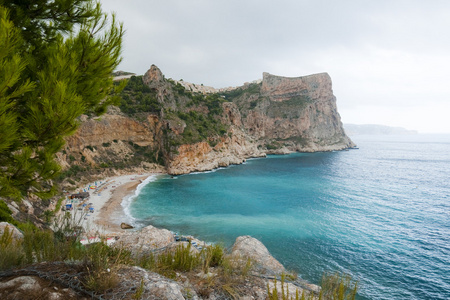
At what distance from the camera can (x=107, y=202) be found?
29000 millimetres

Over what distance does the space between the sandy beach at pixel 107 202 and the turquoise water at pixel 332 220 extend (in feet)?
6.83

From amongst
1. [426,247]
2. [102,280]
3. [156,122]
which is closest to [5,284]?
[102,280]

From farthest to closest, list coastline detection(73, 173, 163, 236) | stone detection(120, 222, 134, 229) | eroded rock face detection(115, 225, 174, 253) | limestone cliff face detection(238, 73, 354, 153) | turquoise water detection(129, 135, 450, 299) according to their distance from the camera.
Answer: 1. limestone cliff face detection(238, 73, 354, 153)
2. stone detection(120, 222, 134, 229)
3. coastline detection(73, 173, 163, 236)
4. turquoise water detection(129, 135, 450, 299)
5. eroded rock face detection(115, 225, 174, 253)

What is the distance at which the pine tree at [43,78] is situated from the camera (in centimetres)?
293

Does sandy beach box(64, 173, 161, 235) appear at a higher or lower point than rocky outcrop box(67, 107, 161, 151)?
lower

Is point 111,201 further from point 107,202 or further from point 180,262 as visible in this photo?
point 180,262

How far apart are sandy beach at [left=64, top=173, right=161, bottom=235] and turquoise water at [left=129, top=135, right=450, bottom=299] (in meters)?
2.08

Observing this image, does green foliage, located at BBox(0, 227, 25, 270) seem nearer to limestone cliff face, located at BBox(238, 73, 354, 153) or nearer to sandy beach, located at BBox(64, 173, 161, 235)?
sandy beach, located at BBox(64, 173, 161, 235)

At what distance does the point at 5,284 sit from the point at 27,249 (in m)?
1.43

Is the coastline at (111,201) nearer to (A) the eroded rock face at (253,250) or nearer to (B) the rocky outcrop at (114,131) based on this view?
(B) the rocky outcrop at (114,131)

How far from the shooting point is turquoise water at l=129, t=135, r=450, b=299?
1551 centimetres

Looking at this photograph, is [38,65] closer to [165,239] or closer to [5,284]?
[5,284]

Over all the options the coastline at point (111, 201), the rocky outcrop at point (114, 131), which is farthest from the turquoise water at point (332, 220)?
the rocky outcrop at point (114, 131)

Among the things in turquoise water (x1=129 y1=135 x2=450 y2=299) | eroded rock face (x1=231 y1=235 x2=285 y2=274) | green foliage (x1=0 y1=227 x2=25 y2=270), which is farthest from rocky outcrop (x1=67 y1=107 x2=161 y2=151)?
green foliage (x1=0 y1=227 x2=25 y2=270)
